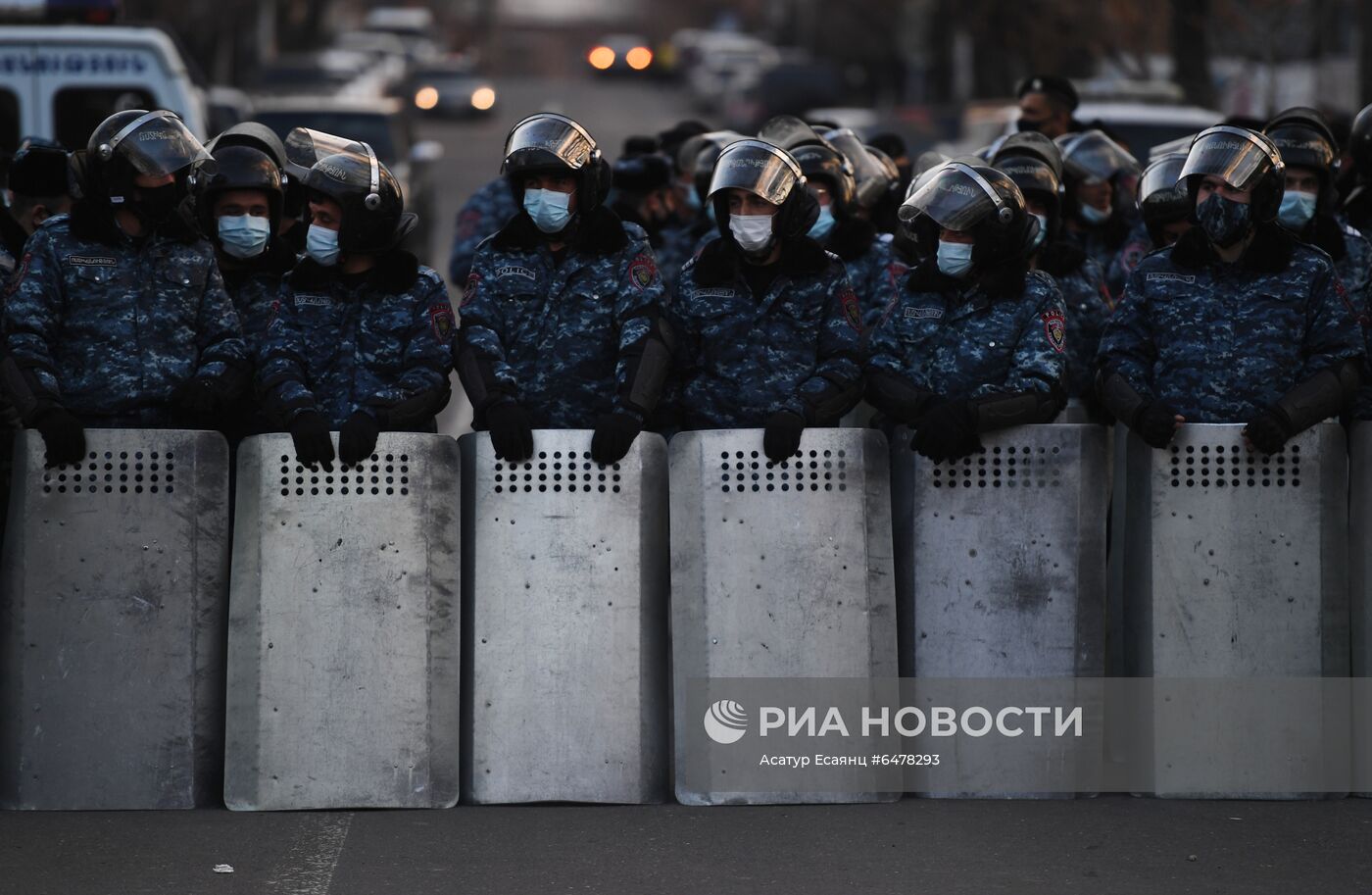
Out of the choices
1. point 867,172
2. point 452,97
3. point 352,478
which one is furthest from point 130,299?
point 452,97

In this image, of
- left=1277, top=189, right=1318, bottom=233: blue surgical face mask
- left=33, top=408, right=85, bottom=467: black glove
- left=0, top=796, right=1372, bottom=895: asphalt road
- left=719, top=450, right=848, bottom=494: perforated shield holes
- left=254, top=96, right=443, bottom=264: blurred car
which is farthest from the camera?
left=254, top=96, right=443, bottom=264: blurred car

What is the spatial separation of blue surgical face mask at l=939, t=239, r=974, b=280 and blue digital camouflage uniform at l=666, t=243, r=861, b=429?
315mm

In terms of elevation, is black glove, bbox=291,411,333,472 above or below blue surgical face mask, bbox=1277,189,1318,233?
below

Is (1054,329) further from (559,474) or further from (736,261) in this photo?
(559,474)

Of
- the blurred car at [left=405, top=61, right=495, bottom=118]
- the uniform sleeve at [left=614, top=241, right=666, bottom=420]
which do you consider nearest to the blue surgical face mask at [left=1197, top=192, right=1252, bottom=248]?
the uniform sleeve at [left=614, top=241, right=666, bottom=420]

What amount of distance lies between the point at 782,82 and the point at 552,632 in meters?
38.2

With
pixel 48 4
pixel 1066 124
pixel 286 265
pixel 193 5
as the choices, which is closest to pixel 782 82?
pixel 193 5

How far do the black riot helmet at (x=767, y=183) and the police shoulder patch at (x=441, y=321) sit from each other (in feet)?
3.02

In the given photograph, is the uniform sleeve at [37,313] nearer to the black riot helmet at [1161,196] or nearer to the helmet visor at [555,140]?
the helmet visor at [555,140]

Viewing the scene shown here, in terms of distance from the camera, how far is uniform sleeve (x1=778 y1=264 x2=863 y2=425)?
22.6 ft

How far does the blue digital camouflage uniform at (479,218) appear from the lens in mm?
10922

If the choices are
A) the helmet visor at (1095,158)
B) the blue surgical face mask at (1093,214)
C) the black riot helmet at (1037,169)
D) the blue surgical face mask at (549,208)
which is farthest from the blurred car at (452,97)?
the blue surgical face mask at (549,208)

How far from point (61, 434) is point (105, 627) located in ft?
1.98

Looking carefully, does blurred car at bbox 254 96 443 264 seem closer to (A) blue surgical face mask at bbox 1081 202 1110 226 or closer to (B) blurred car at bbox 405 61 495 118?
(A) blue surgical face mask at bbox 1081 202 1110 226
